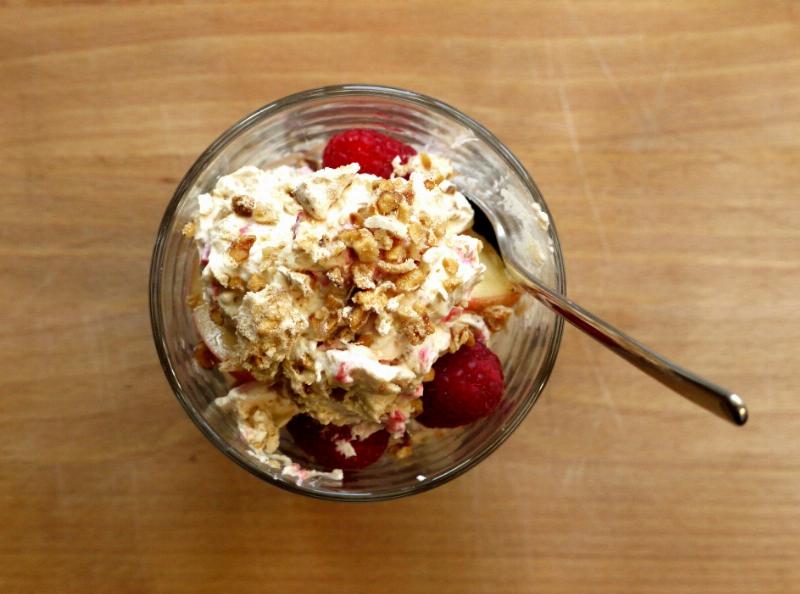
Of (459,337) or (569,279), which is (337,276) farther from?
(569,279)

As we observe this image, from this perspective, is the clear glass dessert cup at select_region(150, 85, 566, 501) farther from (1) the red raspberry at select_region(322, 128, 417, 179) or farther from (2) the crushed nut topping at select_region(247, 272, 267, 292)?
(2) the crushed nut topping at select_region(247, 272, 267, 292)

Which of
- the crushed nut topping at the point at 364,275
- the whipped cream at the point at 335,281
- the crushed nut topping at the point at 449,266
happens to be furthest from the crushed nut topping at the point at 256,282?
the crushed nut topping at the point at 449,266

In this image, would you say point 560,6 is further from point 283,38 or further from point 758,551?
point 758,551

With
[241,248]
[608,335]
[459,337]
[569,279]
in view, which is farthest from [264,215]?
[569,279]

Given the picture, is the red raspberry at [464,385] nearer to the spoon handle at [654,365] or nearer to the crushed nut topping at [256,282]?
the spoon handle at [654,365]


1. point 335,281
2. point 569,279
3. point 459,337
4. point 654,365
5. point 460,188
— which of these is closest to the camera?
point 654,365

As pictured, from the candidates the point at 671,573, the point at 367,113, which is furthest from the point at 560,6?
the point at 671,573

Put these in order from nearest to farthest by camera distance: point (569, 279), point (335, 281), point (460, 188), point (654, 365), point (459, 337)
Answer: point (654, 365)
point (335, 281)
point (459, 337)
point (460, 188)
point (569, 279)
